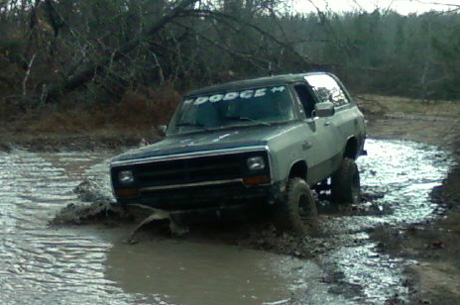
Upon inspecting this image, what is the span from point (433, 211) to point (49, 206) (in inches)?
197

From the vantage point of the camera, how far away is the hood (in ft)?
27.6

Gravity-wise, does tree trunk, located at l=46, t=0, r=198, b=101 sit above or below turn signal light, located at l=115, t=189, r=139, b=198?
above

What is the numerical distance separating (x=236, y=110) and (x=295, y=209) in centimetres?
161

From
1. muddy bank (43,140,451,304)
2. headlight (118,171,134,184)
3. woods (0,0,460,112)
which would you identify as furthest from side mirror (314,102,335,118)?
woods (0,0,460,112)

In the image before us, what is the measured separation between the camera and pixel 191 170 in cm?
844

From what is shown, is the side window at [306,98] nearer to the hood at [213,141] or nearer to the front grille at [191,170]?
the hood at [213,141]

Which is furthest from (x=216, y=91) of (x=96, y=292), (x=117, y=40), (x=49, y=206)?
(x=117, y=40)

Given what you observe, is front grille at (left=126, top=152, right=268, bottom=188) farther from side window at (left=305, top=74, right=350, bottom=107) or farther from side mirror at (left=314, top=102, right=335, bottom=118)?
side window at (left=305, top=74, right=350, bottom=107)

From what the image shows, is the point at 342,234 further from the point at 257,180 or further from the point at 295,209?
the point at 257,180

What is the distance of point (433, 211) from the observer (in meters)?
10.8

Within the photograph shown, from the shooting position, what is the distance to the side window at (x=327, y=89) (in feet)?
35.1

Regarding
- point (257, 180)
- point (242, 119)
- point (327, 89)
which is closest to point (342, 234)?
point (257, 180)

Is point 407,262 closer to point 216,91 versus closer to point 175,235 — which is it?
point 175,235

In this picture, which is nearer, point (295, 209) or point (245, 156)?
point (245, 156)
